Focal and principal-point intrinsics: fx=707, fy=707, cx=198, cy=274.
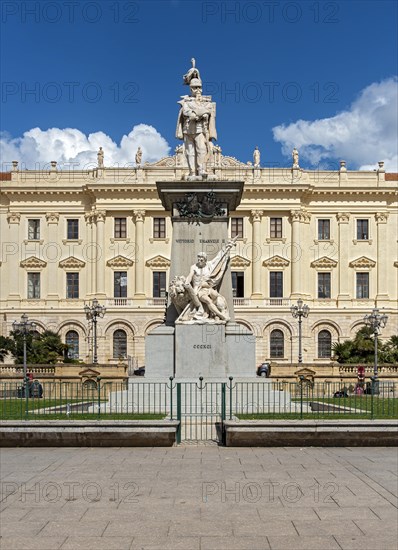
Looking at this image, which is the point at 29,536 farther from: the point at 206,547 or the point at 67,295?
the point at 67,295

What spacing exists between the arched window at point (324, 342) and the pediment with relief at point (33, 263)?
22.3 meters

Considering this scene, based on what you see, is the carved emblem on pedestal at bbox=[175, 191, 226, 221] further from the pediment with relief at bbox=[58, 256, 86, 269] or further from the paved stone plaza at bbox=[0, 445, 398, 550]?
the pediment with relief at bbox=[58, 256, 86, 269]

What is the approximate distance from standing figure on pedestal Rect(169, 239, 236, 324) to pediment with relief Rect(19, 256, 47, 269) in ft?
135

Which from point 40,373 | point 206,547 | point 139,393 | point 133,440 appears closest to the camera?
point 206,547

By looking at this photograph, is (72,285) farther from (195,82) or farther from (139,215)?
(195,82)

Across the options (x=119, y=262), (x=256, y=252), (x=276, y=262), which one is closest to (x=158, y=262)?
(x=119, y=262)

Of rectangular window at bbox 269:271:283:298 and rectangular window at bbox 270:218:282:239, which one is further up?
rectangular window at bbox 270:218:282:239

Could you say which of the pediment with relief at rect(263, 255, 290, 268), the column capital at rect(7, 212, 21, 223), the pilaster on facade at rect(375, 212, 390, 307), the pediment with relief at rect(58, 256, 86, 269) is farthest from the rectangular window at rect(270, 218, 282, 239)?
the column capital at rect(7, 212, 21, 223)

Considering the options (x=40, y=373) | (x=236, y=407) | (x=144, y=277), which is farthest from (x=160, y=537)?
(x=144, y=277)

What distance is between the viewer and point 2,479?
874cm

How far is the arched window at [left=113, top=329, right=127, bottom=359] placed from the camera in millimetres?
53688

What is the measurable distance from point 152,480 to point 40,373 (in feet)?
82.2

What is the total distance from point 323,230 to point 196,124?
3997 cm

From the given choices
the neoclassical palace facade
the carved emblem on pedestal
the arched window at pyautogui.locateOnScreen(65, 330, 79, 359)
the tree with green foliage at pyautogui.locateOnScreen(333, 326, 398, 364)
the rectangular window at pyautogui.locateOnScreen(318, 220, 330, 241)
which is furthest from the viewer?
the rectangular window at pyautogui.locateOnScreen(318, 220, 330, 241)
